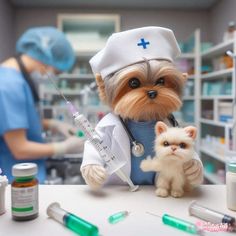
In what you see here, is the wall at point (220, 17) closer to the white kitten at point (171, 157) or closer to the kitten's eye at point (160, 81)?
the kitten's eye at point (160, 81)

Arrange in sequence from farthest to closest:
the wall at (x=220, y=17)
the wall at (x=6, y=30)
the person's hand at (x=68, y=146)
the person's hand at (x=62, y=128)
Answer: the wall at (x=6, y=30) < the wall at (x=220, y=17) < the person's hand at (x=62, y=128) < the person's hand at (x=68, y=146)

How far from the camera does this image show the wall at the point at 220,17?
227cm

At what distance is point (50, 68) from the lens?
54.4 inches

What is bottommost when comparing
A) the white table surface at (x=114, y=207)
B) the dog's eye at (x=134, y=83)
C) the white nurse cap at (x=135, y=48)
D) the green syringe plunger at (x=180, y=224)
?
the white table surface at (x=114, y=207)

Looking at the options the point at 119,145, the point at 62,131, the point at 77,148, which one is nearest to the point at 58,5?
the point at 62,131

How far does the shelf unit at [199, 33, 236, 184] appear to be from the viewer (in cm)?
192

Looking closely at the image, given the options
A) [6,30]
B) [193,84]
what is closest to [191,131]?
[193,84]

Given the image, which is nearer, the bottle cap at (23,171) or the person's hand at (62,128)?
the bottle cap at (23,171)

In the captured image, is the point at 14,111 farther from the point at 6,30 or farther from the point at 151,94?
the point at 6,30

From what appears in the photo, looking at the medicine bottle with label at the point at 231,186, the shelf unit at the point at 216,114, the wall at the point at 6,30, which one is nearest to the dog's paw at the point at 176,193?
the medicine bottle with label at the point at 231,186

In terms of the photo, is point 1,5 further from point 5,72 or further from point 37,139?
point 37,139

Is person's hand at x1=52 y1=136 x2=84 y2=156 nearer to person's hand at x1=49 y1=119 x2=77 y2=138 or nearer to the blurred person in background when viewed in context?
the blurred person in background

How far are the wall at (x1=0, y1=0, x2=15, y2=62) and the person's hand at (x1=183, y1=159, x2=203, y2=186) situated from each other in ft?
7.71

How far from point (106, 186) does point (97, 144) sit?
0.12m
